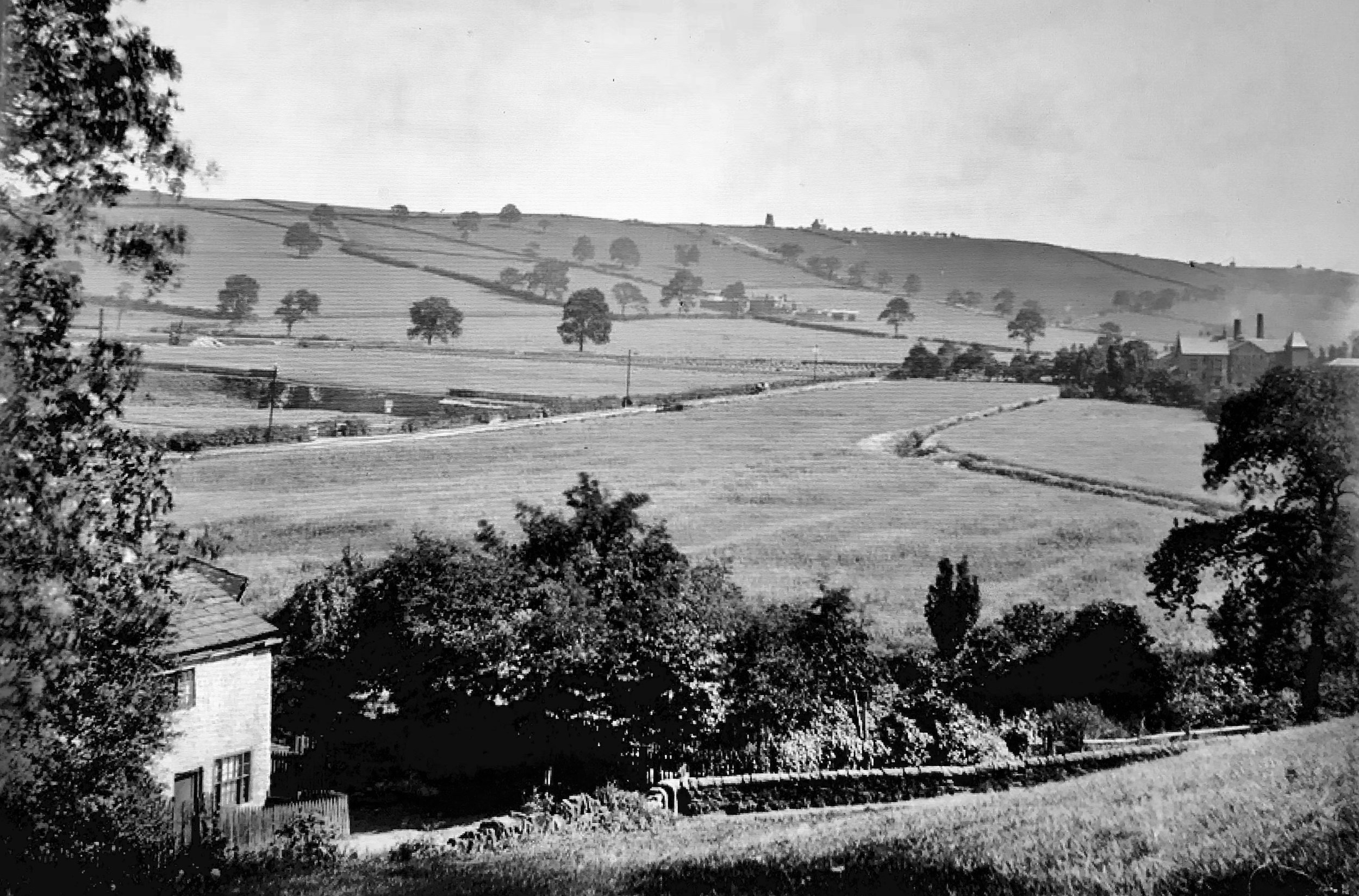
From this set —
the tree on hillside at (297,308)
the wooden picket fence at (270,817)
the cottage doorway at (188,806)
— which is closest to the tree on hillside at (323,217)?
the tree on hillside at (297,308)

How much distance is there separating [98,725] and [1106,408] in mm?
11327

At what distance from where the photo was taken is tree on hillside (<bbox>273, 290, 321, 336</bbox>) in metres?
11.2

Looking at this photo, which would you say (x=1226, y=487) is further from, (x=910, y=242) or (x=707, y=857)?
(x=707, y=857)

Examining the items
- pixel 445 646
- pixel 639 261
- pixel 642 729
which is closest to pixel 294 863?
pixel 445 646

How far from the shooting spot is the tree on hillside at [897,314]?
1427 centimetres

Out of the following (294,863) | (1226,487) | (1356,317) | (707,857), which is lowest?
(294,863)

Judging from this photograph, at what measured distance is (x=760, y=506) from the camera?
11.8m

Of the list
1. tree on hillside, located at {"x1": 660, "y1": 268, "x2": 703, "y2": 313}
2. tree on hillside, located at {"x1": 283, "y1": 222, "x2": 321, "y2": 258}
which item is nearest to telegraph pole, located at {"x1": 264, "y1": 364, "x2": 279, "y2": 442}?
tree on hillside, located at {"x1": 283, "y1": 222, "x2": 321, "y2": 258}

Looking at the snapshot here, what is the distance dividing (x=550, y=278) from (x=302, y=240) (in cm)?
271

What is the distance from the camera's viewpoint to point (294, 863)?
7.76 meters

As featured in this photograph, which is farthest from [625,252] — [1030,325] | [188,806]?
Result: [188,806]

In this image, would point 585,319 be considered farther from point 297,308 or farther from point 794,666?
point 794,666

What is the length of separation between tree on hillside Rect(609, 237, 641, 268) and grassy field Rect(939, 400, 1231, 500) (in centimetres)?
442

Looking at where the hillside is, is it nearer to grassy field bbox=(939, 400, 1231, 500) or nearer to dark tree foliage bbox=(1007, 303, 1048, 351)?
dark tree foliage bbox=(1007, 303, 1048, 351)
